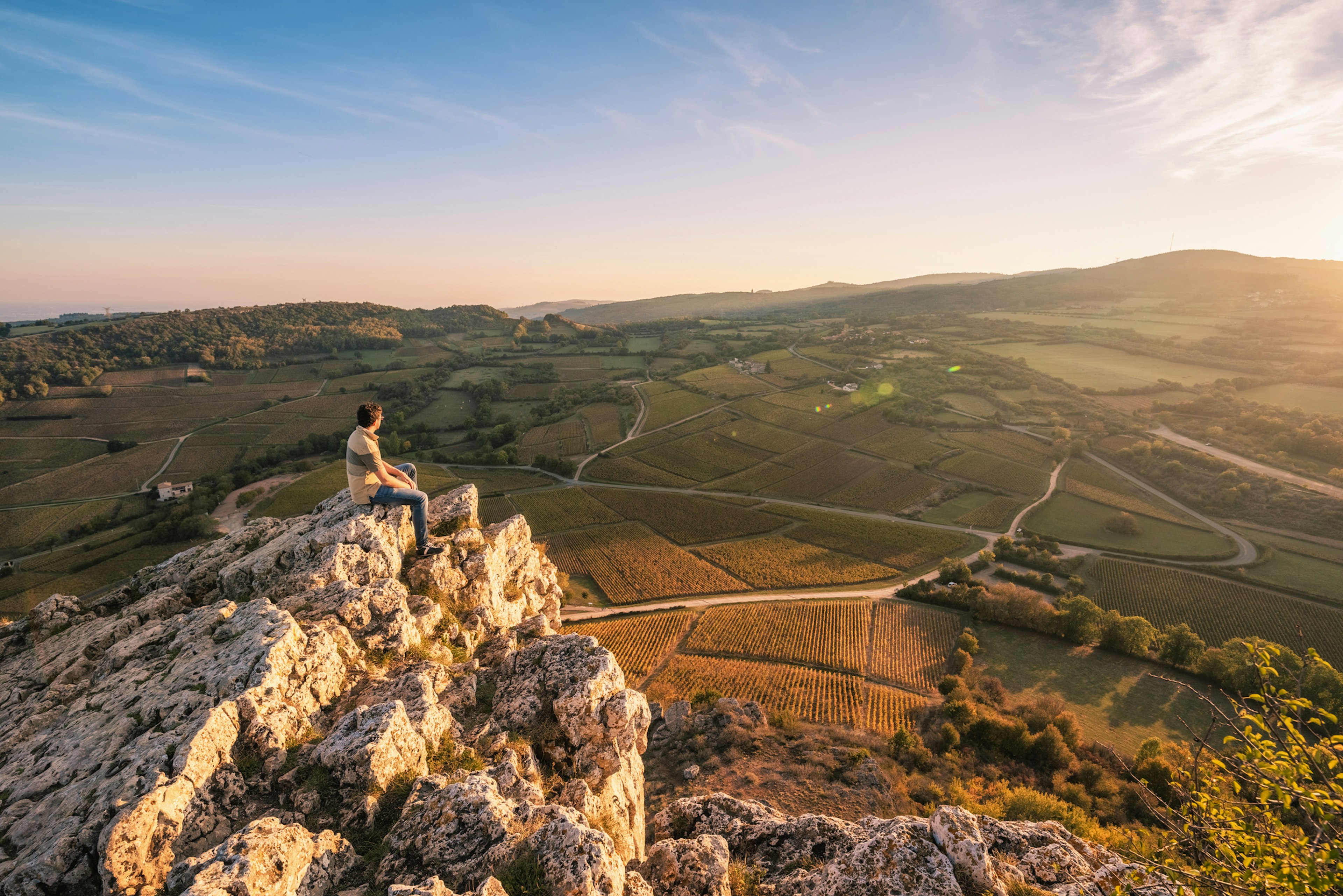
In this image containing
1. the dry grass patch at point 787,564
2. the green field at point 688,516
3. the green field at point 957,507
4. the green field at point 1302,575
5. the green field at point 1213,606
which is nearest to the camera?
the green field at point 1213,606

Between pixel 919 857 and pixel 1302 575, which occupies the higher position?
pixel 919 857

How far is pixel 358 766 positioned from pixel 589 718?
5.93 meters

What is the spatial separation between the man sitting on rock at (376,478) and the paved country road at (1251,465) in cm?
12358

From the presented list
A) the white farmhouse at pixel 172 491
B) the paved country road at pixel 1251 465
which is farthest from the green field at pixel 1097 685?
the white farmhouse at pixel 172 491

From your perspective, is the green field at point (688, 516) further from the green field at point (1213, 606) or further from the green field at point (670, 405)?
the green field at point (1213, 606)

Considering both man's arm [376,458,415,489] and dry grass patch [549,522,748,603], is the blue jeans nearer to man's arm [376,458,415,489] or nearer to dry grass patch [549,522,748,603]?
man's arm [376,458,415,489]

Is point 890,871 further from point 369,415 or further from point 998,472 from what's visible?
point 998,472

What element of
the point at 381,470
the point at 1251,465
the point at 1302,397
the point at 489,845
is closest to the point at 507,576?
the point at 381,470

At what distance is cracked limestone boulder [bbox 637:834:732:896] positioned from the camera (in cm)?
1178

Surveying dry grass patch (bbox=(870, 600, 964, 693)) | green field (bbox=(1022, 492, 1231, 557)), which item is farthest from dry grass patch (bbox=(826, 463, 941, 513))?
dry grass patch (bbox=(870, 600, 964, 693))

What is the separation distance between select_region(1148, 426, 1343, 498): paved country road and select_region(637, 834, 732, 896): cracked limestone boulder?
11750 centimetres

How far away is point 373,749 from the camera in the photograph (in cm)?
1098

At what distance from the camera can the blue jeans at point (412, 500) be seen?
1791cm

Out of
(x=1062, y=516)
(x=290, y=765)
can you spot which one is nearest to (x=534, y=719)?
(x=290, y=765)
